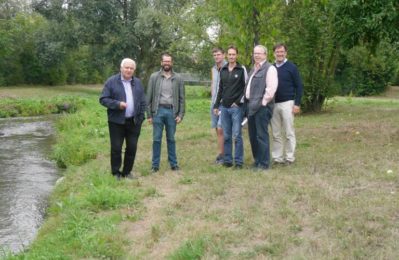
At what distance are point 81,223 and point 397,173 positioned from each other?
4368mm

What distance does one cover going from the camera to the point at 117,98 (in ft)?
26.0

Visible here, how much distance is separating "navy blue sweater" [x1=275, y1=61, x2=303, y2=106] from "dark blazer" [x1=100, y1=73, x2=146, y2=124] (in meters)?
2.19

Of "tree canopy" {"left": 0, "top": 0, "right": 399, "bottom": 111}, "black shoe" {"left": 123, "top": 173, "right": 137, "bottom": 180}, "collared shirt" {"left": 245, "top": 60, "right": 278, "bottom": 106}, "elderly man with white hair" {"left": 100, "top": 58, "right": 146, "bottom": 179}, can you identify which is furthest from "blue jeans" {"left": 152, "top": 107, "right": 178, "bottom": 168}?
"tree canopy" {"left": 0, "top": 0, "right": 399, "bottom": 111}

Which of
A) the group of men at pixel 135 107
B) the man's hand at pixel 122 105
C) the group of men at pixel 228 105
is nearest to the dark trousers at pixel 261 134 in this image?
the group of men at pixel 228 105

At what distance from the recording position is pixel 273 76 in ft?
25.7

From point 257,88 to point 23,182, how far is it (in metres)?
5.12

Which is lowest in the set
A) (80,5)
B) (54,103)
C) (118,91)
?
Result: (54,103)

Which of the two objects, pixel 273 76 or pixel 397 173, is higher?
pixel 273 76

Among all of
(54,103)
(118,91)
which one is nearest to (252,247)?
(118,91)

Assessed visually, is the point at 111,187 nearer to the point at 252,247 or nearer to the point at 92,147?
the point at 252,247

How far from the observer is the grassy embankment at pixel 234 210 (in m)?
4.99

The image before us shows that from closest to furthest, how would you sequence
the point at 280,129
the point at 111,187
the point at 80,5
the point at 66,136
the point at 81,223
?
the point at 81,223 → the point at 111,187 → the point at 280,129 → the point at 66,136 → the point at 80,5

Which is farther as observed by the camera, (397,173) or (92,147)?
(92,147)

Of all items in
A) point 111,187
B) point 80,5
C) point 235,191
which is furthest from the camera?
point 80,5
